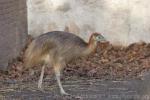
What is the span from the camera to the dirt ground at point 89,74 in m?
7.84

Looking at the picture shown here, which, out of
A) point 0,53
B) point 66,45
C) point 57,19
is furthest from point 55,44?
point 57,19

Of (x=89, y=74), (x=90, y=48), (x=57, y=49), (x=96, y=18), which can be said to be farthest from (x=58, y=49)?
(x=96, y=18)

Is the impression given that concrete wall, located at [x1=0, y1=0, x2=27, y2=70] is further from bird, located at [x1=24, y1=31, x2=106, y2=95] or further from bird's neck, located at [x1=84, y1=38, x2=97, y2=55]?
bird's neck, located at [x1=84, y1=38, x2=97, y2=55]

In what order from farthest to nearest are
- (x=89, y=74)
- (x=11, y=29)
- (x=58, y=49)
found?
(x=11, y=29) < (x=89, y=74) < (x=58, y=49)

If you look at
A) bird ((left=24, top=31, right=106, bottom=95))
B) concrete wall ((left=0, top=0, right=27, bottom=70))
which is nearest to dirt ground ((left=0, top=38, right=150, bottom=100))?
concrete wall ((left=0, top=0, right=27, bottom=70))

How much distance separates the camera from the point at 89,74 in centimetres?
915

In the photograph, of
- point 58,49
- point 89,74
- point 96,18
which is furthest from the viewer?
point 96,18

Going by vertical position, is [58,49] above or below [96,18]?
below

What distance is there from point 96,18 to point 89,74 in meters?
1.75

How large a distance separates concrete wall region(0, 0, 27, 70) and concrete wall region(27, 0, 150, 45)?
1.85 ft

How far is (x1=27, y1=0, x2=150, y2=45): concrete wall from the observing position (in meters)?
10.6

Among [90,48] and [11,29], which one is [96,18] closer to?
[11,29]

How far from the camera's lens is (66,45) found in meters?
7.50

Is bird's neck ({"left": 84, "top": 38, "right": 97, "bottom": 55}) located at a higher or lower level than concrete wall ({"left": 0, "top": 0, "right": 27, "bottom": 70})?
lower
